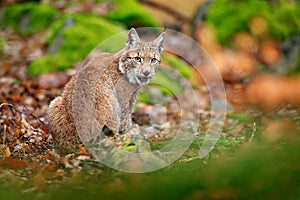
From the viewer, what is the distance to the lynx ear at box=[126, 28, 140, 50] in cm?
472

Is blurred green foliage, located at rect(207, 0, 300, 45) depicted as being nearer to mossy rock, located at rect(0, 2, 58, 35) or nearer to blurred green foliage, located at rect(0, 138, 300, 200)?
mossy rock, located at rect(0, 2, 58, 35)

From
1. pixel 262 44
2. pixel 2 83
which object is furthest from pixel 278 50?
pixel 2 83

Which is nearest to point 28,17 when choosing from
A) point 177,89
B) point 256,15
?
point 177,89

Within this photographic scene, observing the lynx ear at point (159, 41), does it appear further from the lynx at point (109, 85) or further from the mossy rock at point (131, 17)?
the mossy rock at point (131, 17)

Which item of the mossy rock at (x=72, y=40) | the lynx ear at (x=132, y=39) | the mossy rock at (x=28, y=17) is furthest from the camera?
the mossy rock at (x=28, y=17)

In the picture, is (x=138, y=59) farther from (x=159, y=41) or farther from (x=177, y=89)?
(x=177, y=89)

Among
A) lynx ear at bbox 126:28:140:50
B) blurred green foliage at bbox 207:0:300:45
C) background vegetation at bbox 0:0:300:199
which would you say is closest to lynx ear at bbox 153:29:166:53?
lynx ear at bbox 126:28:140:50

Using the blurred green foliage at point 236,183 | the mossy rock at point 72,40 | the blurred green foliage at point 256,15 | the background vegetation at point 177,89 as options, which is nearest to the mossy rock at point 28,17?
the background vegetation at point 177,89

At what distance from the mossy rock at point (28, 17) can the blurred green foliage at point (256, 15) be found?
116 inches

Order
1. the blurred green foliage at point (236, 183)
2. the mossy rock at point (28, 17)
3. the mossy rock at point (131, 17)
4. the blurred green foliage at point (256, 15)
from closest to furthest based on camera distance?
1. the blurred green foliage at point (236, 183)
2. the blurred green foliage at point (256, 15)
3. the mossy rock at point (131, 17)
4. the mossy rock at point (28, 17)

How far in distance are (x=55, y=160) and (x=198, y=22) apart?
709cm

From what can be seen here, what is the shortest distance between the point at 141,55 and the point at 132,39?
0.49ft

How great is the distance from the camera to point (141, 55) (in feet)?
15.6

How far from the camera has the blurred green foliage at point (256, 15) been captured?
9859 mm
